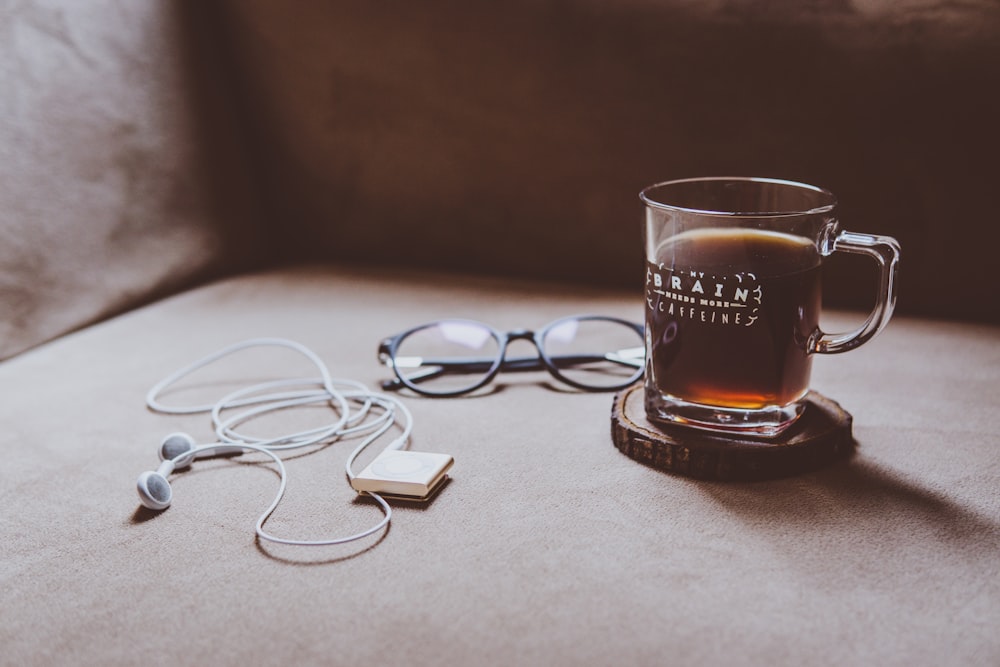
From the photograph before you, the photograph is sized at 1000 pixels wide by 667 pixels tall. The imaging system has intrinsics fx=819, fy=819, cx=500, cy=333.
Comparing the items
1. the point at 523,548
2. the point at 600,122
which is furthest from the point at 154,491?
the point at 600,122

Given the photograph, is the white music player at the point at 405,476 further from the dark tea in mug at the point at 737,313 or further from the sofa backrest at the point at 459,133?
the sofa backrest at the point at 459,133

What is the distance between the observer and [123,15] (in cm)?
90

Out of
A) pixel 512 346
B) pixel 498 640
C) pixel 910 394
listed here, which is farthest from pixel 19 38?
pixel 910 394

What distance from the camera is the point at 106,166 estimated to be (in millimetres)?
872

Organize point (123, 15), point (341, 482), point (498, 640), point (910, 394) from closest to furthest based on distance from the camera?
point (498, 640), point (341, 482), point (910, 394), point (123, 15)

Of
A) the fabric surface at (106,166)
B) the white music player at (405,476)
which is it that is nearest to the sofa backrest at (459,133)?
the fabric surface at (106,166)

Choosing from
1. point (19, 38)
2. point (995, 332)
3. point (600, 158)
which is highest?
point (19, 38)

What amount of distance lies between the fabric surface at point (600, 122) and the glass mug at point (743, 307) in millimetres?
300

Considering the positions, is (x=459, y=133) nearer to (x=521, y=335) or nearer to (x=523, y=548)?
(x=521, y=335)

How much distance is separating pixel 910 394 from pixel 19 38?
880 mm

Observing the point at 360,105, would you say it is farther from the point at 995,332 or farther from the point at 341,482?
the point at 995,332

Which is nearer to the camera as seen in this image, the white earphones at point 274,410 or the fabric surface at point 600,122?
the white earphones at point 274,410

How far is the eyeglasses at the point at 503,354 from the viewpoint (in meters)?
0.73

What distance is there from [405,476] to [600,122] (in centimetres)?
52
